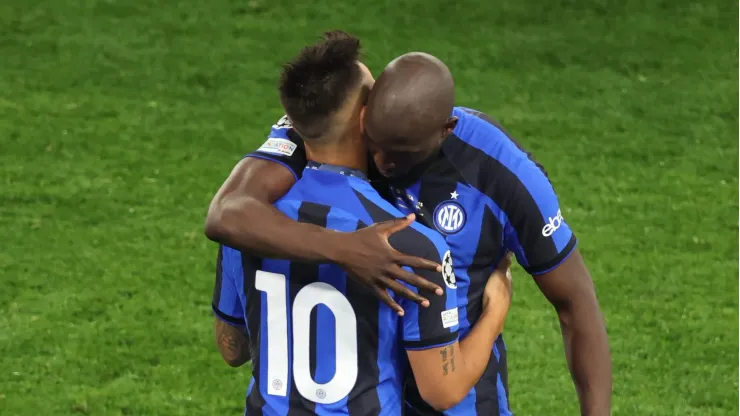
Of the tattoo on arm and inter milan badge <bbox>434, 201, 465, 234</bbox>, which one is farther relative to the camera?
inter milan badge <bbox>434, 201, 465, 234</bbox>

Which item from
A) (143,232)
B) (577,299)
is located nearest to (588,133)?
(143,232)

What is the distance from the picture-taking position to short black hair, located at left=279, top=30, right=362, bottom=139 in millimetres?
2184

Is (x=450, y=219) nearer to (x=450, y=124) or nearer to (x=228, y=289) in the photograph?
(x=450, y=124)

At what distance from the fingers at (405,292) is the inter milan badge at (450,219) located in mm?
342

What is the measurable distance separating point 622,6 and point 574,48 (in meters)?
1.01

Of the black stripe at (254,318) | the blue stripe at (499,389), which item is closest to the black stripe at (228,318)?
the black stripe at (254,318)

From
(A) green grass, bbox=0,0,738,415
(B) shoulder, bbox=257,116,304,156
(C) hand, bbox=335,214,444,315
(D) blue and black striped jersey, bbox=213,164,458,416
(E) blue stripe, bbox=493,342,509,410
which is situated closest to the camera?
(C) hand, bbox=335,214,444,315

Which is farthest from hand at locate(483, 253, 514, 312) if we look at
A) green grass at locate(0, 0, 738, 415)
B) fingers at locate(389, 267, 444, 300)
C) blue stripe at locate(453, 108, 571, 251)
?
green grass at locate(0, 0, 738, 415)

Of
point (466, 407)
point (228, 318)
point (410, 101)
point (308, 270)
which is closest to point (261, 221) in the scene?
point (308, 270)

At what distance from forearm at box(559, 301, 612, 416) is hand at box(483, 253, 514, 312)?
16 centimetres

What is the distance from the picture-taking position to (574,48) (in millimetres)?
8383

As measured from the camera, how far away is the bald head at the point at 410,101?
2189 mm

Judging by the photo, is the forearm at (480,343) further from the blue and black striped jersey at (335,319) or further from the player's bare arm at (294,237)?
the player's bare arm at (294,237)

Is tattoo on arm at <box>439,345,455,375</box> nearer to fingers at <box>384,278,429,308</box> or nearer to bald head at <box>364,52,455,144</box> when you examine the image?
fingers at <box>384,278,429,308</box>
